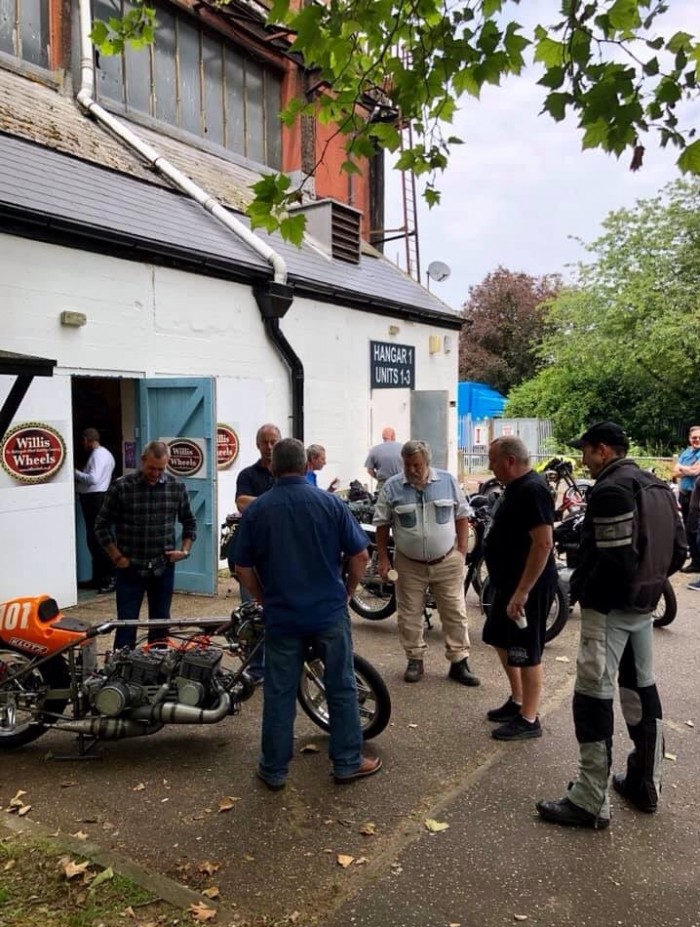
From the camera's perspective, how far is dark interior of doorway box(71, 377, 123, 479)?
880 centimetres

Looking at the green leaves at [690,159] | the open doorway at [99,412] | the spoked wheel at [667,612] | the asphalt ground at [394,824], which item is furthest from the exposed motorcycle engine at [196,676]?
the open doorway at [99,412]

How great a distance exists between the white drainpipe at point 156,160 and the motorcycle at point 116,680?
21.0 feet

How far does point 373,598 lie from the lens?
6.84 meters

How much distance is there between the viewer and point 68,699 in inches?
153

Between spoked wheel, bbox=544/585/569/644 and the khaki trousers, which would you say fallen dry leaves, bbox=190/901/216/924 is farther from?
spoked wheel, bbox=544/585/569/644

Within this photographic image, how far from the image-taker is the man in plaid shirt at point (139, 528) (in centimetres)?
471

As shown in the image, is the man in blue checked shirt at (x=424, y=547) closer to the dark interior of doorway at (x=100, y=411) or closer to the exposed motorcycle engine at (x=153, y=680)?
the exposed motorcycle engine at (x=153, y=680)

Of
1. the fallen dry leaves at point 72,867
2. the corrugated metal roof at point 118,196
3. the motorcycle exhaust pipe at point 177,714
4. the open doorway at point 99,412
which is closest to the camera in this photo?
the fallen dry leaves at point 72,867

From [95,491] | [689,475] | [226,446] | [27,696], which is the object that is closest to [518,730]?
[27,696]

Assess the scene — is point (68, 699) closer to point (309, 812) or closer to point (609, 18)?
point (309, 812)

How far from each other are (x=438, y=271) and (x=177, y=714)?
1318cm

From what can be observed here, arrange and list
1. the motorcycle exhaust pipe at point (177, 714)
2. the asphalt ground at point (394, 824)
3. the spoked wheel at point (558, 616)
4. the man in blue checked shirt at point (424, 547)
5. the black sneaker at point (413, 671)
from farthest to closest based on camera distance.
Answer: the spoked wheel at point (558, 616), the black sneaker at point (413, 671), the man in blue checked shirt at point (424, 547), the motorcycle exhaust pipe at point (177, 714), the asphalt ground at point (394, 824)

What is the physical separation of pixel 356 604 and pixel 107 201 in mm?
5204

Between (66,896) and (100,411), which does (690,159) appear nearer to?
(66,896)
